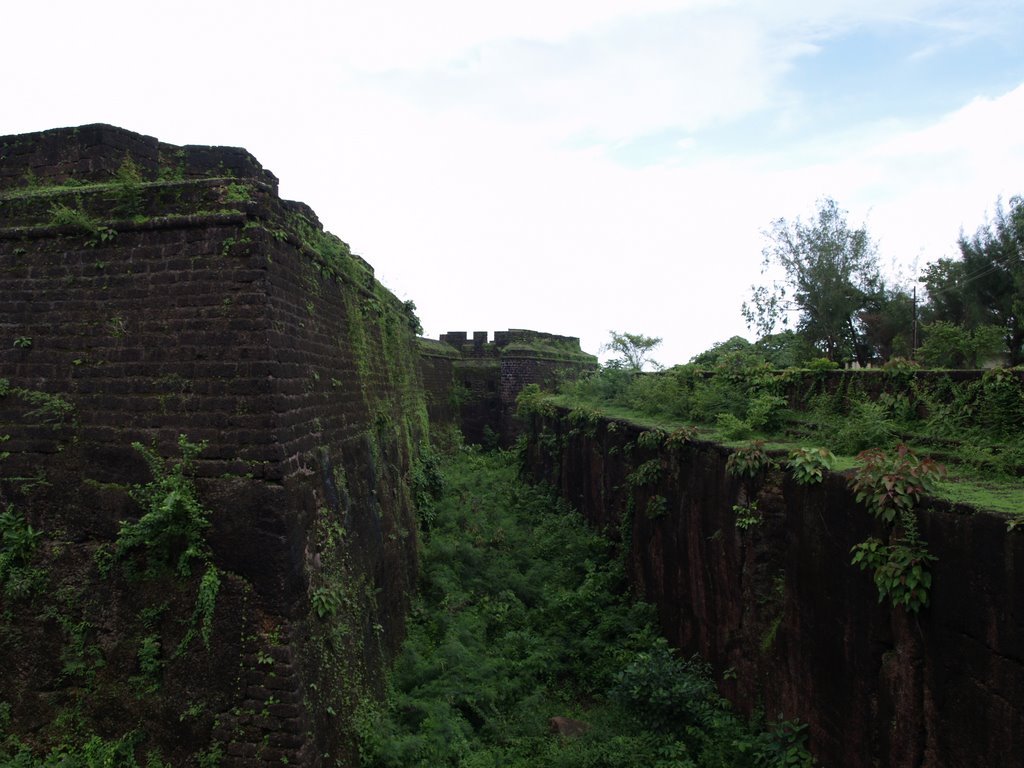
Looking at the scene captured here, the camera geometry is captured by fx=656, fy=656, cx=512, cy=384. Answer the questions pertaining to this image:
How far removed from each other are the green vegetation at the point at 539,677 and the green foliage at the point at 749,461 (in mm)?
2126

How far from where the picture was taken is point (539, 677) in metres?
7.94

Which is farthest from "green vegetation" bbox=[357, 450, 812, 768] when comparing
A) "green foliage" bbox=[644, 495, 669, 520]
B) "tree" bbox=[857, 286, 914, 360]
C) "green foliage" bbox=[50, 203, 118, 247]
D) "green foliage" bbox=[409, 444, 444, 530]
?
"tree" bbox=[857, 286, 914, 360]

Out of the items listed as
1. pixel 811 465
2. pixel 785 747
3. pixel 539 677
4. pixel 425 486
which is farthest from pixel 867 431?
pixel 425 486

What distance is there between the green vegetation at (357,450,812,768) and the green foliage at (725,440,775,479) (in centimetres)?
213

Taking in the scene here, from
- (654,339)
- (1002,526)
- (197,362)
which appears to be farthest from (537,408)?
(1002,526)

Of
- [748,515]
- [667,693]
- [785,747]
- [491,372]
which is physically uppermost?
[491,372]

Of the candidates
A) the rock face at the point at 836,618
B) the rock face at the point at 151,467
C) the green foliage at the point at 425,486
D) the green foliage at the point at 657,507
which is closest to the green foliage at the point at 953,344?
the green foliage at the point at 657,507

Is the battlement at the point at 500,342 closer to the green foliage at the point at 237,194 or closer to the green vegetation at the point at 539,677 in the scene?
the green vegetation at the point at 539,677

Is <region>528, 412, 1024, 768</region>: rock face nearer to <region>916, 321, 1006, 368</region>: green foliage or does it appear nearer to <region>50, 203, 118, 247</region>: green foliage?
<region>916, 321, 1006, 368</region>: green foliage

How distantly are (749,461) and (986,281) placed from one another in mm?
19336

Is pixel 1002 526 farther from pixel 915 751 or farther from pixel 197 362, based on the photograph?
pixel 197 362

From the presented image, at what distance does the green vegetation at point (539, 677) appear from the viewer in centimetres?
587

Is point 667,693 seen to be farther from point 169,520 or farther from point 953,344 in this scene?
point 953,344

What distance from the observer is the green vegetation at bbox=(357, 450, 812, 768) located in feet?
19.2
